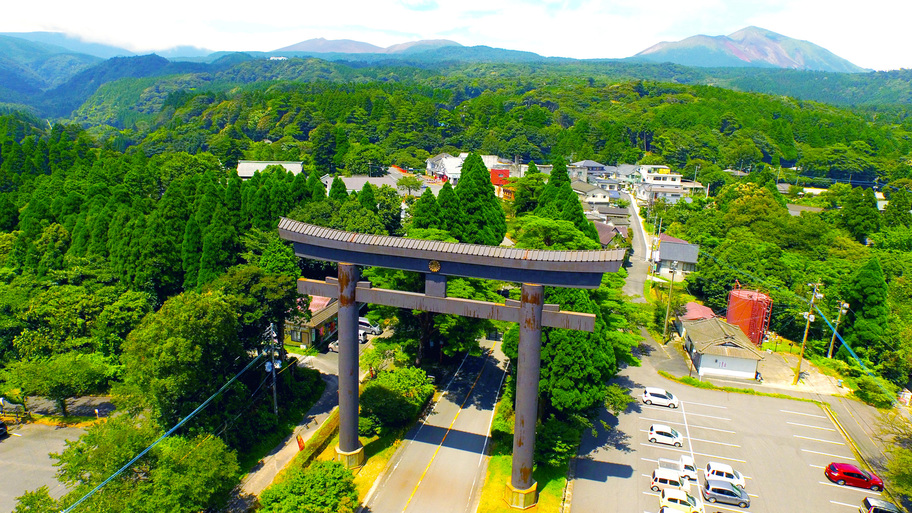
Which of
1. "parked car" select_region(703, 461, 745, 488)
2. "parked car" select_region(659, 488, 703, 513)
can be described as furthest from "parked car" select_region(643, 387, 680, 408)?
"parked car" select_region(659, 488, 703, 513)

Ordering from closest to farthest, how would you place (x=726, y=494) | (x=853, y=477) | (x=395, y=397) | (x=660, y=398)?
(x=726, y=494)
(x=853, y=477)
(x=395, y=397)
(x=660, y=398)

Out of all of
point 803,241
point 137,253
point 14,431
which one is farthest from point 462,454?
point 803,241

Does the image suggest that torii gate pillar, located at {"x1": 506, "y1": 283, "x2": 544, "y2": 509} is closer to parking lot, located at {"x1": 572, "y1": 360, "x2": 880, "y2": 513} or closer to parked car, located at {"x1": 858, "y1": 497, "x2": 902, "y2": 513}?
parking lot, located at {"x1": 572, "y1": 360, "x2": 880, "y2": 513}

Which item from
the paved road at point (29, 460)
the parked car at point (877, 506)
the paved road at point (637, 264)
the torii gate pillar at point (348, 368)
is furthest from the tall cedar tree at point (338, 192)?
the parked car at point (877, 506)

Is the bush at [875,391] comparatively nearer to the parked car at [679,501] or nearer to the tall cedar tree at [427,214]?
the parked car at [679,501]

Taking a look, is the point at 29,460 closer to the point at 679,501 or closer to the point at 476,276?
the point at 476,276

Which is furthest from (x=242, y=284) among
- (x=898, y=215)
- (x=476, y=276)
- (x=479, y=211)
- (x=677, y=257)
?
(x=898, y=215)
